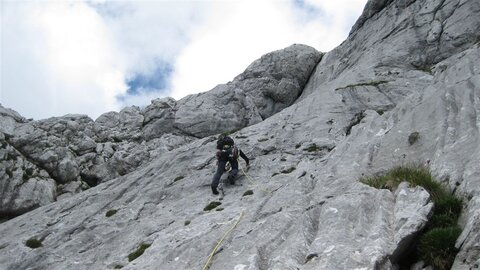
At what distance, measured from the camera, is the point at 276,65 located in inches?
2584

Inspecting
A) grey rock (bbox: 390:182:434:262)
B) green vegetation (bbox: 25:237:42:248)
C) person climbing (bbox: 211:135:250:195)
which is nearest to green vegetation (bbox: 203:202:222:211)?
person climbing (bbox: 211:135:250:195)

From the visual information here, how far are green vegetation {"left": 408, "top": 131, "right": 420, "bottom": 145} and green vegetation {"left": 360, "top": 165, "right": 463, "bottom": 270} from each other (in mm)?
3130

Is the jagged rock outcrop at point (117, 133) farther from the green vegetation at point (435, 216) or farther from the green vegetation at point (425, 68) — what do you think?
the green vegetation at point (435, 216)

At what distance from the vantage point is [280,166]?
30141 millimetres

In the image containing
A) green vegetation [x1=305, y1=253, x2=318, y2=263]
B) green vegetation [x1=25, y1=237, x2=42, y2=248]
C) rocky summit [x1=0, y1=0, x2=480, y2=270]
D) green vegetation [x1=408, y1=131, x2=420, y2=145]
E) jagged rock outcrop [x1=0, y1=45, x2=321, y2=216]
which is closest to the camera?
green vegetation [x1=305, y1=253, x2=318, y2=263]

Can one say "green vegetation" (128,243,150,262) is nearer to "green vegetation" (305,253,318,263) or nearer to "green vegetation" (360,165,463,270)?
"green vegetation" (305,253,318,263)

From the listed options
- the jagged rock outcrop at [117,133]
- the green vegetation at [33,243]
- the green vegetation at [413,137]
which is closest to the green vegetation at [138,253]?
the green vegetation at [33,243]

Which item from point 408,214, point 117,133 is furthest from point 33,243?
point 117,133

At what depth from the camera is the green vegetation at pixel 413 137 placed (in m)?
21.0

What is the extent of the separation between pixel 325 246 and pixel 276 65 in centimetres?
5328

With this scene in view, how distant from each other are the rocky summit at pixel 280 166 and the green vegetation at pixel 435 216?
246 millimetres

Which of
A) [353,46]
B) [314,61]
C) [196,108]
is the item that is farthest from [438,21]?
[196,108]

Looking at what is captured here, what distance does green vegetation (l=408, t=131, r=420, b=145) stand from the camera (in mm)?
21047

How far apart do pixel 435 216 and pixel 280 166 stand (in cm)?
1653
